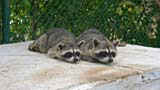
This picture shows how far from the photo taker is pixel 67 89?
2867 millimetres

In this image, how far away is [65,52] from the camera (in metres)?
4.11

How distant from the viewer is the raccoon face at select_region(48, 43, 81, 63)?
157 inches

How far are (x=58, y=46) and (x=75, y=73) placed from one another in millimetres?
910

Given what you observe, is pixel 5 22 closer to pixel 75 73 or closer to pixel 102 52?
pixel 102 52

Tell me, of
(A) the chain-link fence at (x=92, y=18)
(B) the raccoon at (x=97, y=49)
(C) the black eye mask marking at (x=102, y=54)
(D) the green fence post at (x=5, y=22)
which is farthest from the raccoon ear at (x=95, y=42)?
(D) the green fence post at (x=5, y=22)

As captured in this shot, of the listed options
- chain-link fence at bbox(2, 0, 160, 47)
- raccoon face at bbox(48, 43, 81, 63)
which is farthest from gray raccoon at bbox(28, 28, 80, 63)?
chain-link fence at bbox(2, 0, 160, 47)

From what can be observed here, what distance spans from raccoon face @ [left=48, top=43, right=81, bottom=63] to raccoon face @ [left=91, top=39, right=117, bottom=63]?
0.59ft

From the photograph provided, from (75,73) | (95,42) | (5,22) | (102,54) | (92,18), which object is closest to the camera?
(75,73)

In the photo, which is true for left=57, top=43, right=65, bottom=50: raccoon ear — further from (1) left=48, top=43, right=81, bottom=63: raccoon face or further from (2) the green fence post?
(2) the green fence post

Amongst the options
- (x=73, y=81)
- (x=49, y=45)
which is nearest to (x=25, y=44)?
(x=49, y=45)

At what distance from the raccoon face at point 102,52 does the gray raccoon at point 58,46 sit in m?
0.18

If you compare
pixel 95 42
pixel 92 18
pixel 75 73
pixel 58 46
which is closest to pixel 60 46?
pixel 58 46

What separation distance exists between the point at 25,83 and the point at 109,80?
640 millimetres

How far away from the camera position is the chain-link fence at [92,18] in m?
5.10
